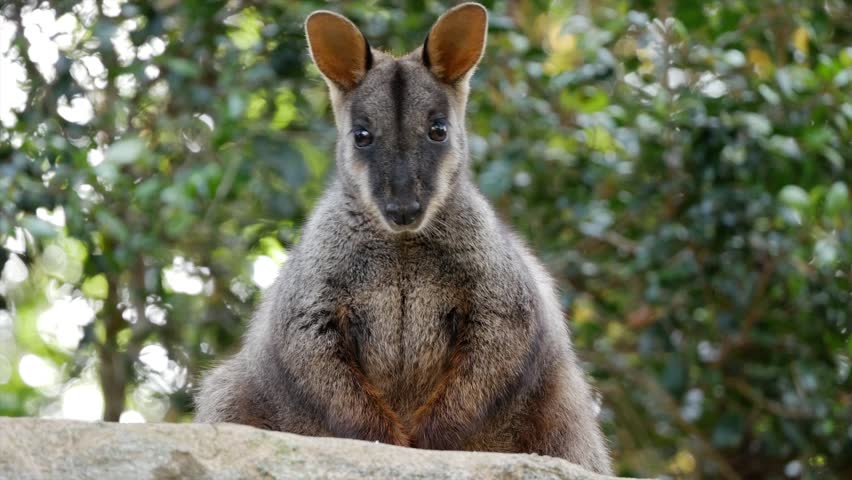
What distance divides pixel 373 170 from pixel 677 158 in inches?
137

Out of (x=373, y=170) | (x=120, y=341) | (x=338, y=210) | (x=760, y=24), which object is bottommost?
(x=120, y=341)

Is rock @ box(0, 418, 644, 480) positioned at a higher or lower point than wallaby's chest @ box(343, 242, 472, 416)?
higher

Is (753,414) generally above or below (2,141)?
below

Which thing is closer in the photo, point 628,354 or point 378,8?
point 378,8

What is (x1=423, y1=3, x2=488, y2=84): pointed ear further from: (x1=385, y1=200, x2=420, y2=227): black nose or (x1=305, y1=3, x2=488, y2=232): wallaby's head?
(x1=385, y1=200, x2=420, y2=227): black nose

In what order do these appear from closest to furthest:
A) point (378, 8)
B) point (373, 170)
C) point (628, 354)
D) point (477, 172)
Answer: point (373, 170)
point (378, 8)
point (477, 172)
point (628, 354)

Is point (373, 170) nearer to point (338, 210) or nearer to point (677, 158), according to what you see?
point (338, 210)

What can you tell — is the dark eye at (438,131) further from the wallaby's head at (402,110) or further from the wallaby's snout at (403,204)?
the wallaby's snout at (403,204)

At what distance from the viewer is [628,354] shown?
9.43m

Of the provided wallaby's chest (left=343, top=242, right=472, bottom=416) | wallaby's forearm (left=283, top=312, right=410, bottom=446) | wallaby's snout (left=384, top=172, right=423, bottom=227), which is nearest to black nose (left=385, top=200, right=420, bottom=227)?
wallaby's snout (left=384, top=172, right=423, bottom=227)

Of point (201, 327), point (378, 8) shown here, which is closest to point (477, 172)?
point (378, 8)

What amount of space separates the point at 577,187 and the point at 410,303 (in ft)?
10.6

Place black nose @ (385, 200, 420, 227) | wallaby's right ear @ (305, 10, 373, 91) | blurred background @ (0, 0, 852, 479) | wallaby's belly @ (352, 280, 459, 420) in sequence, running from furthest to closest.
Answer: blurred background @ (0, 0, 852, 479) → wallaby's right ear @ (305, 10, 373, 91) → wallaby's belly @ (352, 280, 459, 420) → black nose @ (385, 200, 420, 227)

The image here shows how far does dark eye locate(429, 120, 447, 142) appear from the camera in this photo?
531 cm
